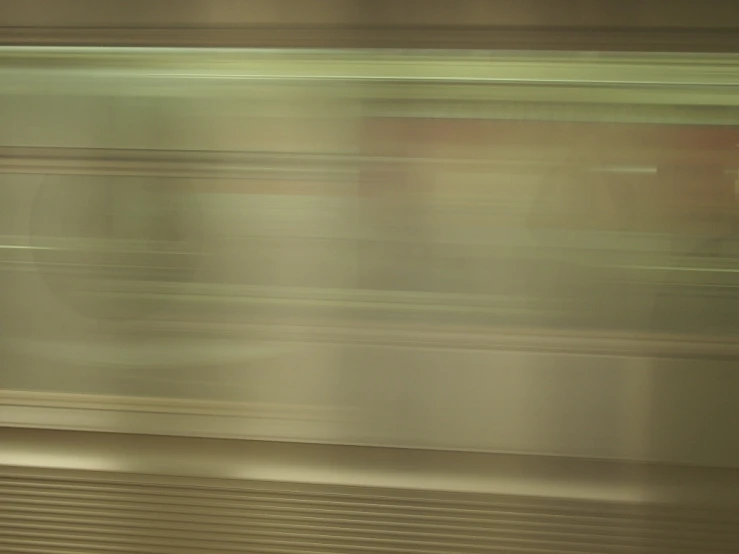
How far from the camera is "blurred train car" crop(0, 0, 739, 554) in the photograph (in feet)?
6.68

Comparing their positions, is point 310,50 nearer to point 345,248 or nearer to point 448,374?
point 345,248

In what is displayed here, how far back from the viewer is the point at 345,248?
2.11 metres

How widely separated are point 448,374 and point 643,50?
90 centimetres

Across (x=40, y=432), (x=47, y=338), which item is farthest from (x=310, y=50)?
(x=40, y=432)

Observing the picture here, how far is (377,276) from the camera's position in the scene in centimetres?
210

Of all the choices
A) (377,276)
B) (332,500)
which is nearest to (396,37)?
(377,276)

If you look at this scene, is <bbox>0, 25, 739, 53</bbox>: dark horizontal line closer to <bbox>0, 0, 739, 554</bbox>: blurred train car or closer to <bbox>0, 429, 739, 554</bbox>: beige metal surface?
<bbox>0, 0, 739, 554</bbox>: blurred train car

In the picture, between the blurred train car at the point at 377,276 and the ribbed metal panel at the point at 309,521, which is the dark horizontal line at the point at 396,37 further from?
the ribbed metal panel at the point at 309,521

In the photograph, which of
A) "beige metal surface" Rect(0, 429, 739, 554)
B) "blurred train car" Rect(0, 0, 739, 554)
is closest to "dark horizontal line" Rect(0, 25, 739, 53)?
"blurred train car" Rect(0, 0, 739, 554)

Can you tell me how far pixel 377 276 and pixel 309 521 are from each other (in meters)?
0.63

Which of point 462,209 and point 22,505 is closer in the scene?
point 462,209

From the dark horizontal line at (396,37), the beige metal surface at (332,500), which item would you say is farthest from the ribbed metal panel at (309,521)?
the dark horizontal line at (396,37)

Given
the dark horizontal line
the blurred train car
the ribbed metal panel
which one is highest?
the dark horizontal line

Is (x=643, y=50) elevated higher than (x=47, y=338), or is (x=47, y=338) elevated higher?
(x=643, y=50)
